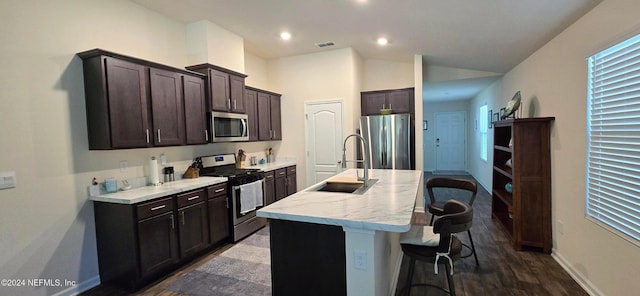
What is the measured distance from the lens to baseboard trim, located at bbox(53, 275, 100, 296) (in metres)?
2.44

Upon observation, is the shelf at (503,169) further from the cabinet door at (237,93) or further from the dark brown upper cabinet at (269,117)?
the cabinet door at (237,93)

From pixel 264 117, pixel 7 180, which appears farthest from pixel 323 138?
pixel 7 180

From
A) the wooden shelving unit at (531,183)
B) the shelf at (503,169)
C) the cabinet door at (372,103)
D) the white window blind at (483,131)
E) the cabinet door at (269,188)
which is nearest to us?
the wooden shelving unit at (531,183)

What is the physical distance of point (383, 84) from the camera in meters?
5.42

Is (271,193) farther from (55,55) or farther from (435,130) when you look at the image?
(435,130)

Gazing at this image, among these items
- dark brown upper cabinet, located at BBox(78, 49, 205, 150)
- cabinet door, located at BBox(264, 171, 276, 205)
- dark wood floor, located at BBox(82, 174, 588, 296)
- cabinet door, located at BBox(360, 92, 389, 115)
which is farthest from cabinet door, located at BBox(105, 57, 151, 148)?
cabinet door, located at BBox(360, 92, 389, 115)

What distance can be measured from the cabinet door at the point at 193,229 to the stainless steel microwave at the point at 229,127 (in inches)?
37.5

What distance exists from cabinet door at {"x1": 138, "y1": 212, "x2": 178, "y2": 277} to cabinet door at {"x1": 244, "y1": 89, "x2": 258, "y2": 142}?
6.56 feet

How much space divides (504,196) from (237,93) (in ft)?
13.3

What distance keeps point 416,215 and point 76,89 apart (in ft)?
15.4

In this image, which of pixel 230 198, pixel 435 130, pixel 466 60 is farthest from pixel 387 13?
pixel 435 130

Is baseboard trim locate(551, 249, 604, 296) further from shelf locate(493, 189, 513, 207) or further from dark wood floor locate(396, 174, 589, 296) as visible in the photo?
shelf locate(493, 189, 513, 207)

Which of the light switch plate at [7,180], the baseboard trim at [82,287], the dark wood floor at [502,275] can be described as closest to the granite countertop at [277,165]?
the baseboard trim at [82,287]

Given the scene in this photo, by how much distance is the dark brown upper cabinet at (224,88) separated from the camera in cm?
358
